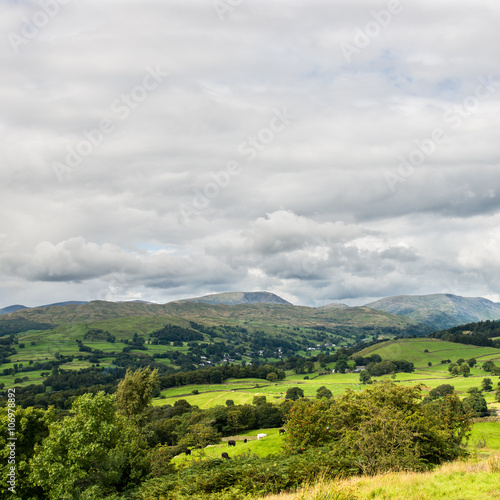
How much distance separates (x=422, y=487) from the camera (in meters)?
15.8

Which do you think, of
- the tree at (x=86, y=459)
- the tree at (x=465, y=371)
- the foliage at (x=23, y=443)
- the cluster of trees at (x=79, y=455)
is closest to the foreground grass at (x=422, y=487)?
the tree at (x=86, y=459)

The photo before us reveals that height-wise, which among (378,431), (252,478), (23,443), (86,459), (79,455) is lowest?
(23,443)

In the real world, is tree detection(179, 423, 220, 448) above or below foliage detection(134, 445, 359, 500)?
below

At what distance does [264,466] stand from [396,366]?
19878 cm

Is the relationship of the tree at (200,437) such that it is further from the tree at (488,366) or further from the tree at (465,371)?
the tree at (488,366)

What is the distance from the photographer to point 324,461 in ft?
73.3

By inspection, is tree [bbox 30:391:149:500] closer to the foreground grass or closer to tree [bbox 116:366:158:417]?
the foreground grass

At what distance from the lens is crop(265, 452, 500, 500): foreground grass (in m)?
14.0

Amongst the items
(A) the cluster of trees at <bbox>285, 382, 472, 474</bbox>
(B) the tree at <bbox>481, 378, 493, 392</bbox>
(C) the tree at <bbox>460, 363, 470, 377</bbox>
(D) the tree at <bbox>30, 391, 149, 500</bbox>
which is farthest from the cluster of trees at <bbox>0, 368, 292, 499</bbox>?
(C) the tree at <bbox>460, 363, 470, 377</bbox>

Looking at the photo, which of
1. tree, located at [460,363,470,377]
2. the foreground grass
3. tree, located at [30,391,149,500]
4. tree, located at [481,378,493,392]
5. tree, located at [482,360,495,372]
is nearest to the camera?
the foreground grass

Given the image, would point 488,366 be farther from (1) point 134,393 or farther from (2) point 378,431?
(2) point 378,431

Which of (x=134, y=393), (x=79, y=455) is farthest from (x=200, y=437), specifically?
(x=79, y=455)

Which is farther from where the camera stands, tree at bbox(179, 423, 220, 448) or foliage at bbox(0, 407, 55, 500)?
tree at bbox(179, 423, 220, 448)

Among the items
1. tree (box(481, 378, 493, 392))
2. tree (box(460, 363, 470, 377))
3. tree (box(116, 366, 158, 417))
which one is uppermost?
tree (box(116, 366, 158, 417))
